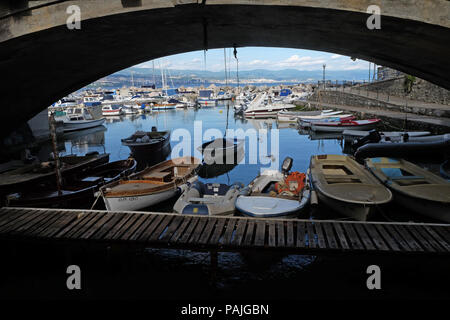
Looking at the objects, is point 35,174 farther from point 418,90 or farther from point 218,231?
point 418,90

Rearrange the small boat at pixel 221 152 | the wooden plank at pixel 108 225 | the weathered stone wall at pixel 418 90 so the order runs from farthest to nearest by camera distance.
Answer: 1. the weathered stone wall at pixel 418 90
2. the small boat at pixel 221 152
3. the wooden plank at pixel 108 225

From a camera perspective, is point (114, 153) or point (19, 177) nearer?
point (19, 177)

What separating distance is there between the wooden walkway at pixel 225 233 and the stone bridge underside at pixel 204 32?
5.05 meters

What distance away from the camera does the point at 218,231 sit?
775 centimetres

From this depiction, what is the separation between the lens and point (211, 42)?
12.5 meters

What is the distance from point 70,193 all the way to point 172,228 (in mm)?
5796

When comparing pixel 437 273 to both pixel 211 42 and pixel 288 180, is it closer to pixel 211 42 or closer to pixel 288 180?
pixel 288 180

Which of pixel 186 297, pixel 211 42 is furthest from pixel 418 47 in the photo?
pixel 186 297

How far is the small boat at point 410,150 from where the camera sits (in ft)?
67.0

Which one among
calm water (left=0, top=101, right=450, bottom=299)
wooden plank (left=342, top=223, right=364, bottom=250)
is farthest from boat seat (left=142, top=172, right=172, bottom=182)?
wooden plank (left=342, top=223, right=364, bottom=250)

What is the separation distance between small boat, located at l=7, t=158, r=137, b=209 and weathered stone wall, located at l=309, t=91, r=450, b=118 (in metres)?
30.2

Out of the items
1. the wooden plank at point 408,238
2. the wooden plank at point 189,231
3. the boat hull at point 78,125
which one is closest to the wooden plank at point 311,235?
the wooden plank at point 408,238

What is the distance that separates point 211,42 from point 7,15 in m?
7.11

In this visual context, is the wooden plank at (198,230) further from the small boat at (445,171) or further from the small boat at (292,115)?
the small boat at (292,115)
